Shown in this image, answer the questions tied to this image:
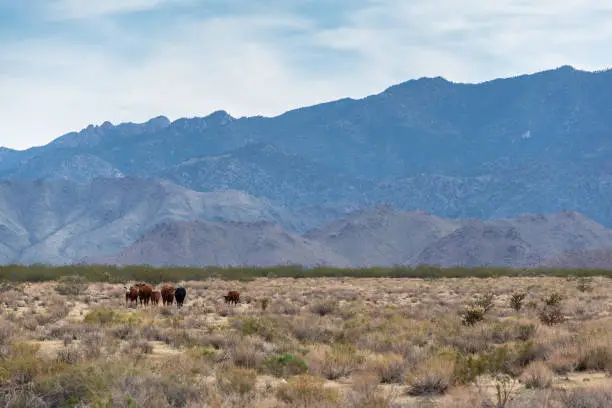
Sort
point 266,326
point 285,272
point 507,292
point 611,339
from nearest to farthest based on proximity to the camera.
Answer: point 611,339 → point 266,326 → point 507,292 → point 285,272

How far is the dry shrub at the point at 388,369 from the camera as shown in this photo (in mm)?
14258

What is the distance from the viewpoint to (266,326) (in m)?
20.0

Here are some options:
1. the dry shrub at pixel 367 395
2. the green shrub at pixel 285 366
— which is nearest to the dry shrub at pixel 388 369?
the dry shrub at pixel 367 395

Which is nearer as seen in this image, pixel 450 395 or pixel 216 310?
pixel 450 395

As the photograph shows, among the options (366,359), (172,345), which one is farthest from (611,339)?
(172,345)

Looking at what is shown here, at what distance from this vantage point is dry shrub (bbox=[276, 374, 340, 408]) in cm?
1098

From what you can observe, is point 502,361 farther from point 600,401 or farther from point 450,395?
point 600,401

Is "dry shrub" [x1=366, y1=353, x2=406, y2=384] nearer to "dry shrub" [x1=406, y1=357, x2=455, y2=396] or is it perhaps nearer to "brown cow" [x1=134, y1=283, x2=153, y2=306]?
"dry shrub" [x1=406, y1=357, x2=455, y2=396]

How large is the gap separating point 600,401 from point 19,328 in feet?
50.8

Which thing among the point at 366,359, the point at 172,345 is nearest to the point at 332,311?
the point at 172,345

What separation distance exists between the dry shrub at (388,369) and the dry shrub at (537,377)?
2.34 m

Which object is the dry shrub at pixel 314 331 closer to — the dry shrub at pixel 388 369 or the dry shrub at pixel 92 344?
the dry shrub at pixel 388 369

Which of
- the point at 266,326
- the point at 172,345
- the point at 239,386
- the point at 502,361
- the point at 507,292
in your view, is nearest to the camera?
the point at 239,386

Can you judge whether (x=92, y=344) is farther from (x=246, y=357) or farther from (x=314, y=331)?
(x=314, y=331)
